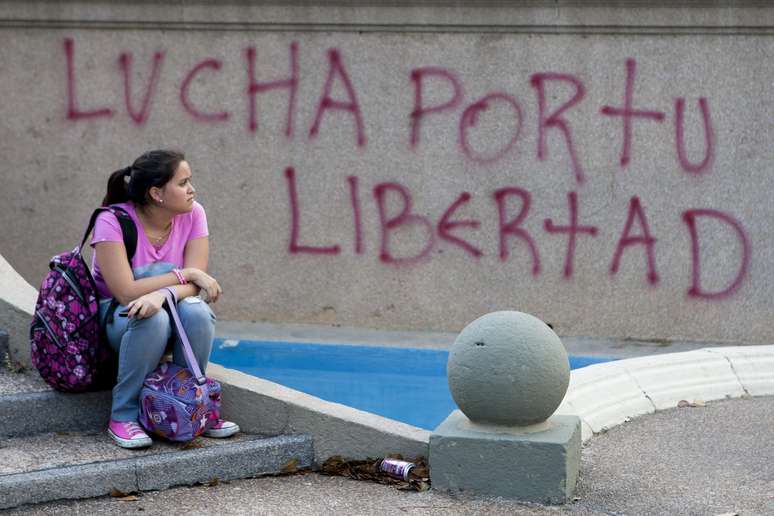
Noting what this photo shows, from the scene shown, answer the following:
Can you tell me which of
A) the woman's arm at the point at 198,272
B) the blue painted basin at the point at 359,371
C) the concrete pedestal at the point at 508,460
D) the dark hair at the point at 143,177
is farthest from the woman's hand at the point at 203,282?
the blue painted basin at the point at 359,371

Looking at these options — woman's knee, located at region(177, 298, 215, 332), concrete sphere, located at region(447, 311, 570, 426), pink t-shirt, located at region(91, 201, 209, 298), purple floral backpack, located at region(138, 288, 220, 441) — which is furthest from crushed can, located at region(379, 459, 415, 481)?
pink t-shirt, located at region(91, 201, 209, 298)

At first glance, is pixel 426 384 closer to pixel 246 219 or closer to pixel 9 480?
pixel 246 219

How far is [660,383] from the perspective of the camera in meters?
6.08

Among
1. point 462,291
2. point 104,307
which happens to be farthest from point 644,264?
point 104,307

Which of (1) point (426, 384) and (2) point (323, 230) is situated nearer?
(1) point (426, 384)

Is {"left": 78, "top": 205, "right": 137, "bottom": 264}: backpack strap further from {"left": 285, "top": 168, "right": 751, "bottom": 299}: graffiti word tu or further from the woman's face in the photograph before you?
{"left": 285, "top": 168, "right": 751, "bottom": 299}: graffiti word tu

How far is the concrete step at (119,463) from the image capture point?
425cm

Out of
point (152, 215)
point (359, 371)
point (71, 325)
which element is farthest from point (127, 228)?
point (359, 371)

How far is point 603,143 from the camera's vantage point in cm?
816

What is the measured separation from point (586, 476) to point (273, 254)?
4355 mm

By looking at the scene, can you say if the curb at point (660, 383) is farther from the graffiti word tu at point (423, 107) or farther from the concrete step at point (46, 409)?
the concrete step at point (46, 409)

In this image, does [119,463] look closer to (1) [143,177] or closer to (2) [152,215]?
(2) [152,215]

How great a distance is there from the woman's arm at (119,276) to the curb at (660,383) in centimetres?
210

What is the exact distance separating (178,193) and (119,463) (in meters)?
1.14
